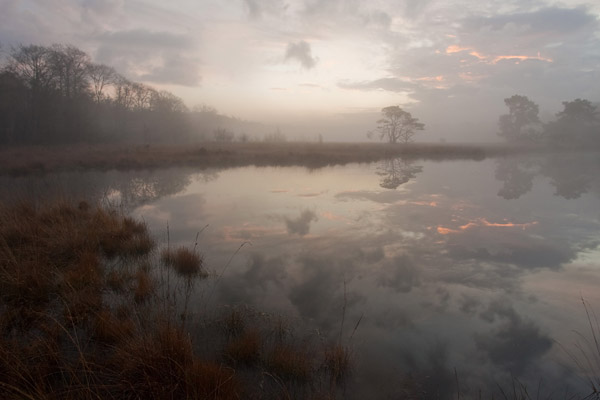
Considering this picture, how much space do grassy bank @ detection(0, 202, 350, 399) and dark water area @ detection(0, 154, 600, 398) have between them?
384 millimetres

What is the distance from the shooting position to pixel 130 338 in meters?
2.43

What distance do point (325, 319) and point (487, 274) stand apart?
9.67 ft

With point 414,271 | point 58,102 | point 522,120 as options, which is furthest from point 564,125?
point 58,102

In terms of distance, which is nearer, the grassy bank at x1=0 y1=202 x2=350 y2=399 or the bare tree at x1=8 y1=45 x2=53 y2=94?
the grassy bank at x1=0 y1=202 x2=350 y2=399

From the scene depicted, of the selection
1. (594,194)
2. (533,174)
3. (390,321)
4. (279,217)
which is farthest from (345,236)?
(533,174)

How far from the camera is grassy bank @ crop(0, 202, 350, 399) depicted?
6.50ft

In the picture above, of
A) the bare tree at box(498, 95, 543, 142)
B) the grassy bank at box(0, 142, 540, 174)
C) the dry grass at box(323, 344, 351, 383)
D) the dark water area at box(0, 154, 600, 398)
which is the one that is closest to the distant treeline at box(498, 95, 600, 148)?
the bare tree at box(498, 95, 543, 142)

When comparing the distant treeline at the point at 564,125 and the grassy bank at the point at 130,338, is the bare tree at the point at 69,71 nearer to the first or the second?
the grassy bank at the point at 130,338

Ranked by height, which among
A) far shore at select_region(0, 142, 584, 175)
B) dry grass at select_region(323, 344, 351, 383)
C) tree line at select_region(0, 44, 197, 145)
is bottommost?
dry grass at select_region(323, 344, 351, 383)

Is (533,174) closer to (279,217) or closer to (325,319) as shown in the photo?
(279,217)

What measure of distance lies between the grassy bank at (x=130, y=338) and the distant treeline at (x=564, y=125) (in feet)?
185

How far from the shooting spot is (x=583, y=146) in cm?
4244

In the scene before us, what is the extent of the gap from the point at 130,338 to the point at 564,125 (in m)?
59.3

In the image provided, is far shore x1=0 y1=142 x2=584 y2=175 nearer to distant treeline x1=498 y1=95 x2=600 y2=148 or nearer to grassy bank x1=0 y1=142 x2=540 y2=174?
grassy bank x1=0 y1=142 x2=540 y2=174
